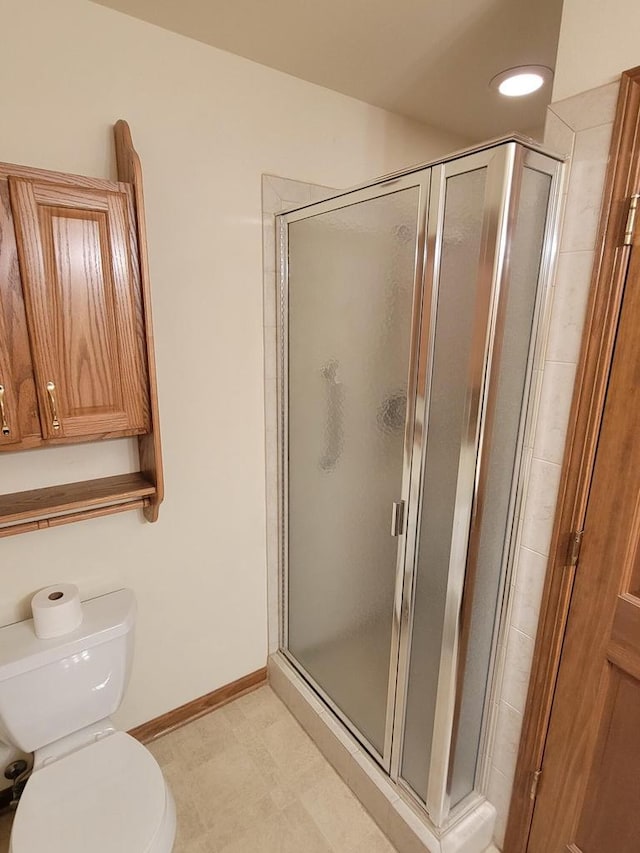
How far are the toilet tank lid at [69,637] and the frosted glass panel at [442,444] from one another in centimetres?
90

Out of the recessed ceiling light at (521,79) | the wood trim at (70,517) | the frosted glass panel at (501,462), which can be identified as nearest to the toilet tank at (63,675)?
the wood trim at (70,517)

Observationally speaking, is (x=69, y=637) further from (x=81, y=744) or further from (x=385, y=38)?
(x=385, y=38)

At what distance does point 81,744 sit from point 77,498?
72cm

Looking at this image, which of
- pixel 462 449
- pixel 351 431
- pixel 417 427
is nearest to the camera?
pixel 462 449

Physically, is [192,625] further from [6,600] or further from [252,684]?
[6,600]

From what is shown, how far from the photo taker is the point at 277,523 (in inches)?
75.6

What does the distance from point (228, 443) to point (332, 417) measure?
1.42ft

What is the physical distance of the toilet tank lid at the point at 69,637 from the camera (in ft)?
4.09

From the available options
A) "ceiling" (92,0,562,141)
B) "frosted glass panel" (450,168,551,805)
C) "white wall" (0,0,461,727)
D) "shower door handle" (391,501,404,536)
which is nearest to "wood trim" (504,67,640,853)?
"frosted glass panel" (450,168,551,805)

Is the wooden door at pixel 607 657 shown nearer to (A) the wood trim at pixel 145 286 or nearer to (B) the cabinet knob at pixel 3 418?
(A) the wood trim at pixel 145 286

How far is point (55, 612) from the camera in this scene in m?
1.32

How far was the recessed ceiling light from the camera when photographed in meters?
1.48

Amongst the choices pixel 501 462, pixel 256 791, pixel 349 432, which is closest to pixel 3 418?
pixel 349 432

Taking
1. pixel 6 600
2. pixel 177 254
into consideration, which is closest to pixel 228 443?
pixel 177 254
